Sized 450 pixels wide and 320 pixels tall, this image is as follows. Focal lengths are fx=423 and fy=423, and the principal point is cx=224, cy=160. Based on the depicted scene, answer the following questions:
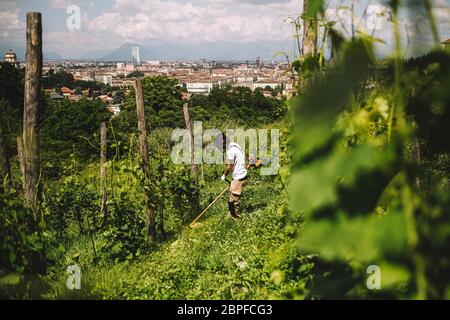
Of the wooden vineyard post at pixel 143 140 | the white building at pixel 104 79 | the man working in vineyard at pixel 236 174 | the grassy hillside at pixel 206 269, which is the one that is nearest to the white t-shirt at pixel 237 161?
the man working in vineyard at pixel 236 174

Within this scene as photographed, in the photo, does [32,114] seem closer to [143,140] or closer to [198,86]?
[143,140]

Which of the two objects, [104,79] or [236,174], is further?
[104,79]

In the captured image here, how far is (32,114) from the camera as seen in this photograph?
177 inches

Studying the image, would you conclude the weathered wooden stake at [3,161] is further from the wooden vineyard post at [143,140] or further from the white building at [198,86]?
the white building at [198,86]

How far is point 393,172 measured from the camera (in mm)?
757

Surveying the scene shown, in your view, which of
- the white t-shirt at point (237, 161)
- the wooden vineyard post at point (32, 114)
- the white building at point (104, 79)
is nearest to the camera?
the wooden vineyard post at point (32, 114)

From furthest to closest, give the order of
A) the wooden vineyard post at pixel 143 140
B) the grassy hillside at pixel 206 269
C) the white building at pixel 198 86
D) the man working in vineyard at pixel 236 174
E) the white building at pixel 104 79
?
the white building at pixel 104 79
the white building at pixel 198 86
the man working in vineyard at pixel 236 174
the wooden vineyard post at pixel 143 140
the grassy hillside at pixel 206 269

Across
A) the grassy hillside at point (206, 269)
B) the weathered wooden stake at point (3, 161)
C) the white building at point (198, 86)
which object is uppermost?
the white building at point (198, 86)

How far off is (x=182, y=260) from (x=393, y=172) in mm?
4638

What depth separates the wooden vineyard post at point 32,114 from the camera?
447cm

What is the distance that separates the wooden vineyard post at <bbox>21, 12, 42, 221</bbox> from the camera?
14.7 feet

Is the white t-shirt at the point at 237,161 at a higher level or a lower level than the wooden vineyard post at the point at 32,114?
lower

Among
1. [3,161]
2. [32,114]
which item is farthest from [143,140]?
[3,161]

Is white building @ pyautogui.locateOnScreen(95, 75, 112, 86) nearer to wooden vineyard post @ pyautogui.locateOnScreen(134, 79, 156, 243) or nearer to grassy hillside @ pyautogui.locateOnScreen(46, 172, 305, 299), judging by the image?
wooden vineyard post @ pyautogui.locateOnScreen(134, 79, 156, 243)
